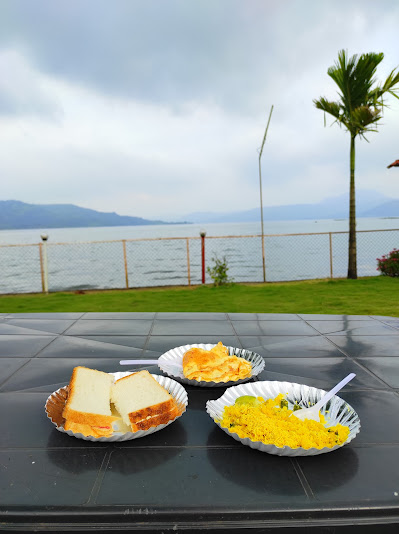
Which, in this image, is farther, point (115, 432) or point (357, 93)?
point (357, 93)

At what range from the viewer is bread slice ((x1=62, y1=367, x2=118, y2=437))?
3.23 feet

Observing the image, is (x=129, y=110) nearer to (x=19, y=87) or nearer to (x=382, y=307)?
(x=19, y=87)

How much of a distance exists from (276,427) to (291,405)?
0.25 metres

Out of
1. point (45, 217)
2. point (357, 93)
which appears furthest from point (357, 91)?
point (45, 217)

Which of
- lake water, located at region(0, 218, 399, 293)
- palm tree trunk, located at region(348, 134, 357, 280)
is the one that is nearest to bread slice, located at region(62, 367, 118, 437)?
lake water, located at region(0, 218, 399, 293)

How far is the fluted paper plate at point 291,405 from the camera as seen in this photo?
2.86ft

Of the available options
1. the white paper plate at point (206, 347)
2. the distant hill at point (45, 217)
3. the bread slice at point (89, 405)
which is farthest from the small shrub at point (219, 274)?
the distant hill at point (45, 217)

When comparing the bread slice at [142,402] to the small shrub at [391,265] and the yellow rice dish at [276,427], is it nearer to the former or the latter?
the yellow rice dish at [276,427]

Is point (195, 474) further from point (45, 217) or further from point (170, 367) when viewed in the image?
point (45, 217)

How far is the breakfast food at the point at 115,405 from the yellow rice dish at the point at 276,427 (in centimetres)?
17

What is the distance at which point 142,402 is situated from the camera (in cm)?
104

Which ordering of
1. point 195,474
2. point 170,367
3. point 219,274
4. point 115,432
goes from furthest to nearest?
point 219,274 < point 170,367 < point 115,432 < point 195,474

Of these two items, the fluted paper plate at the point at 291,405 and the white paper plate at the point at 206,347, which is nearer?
the fluted paper plate at the point at 291,405

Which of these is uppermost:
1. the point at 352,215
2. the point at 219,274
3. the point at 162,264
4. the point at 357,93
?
the point at 357,93
